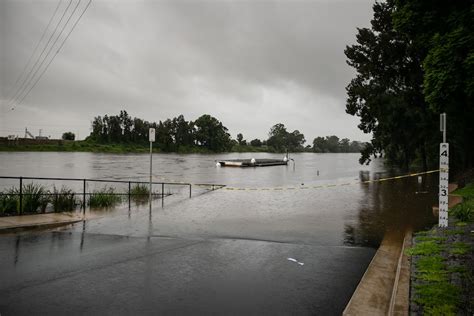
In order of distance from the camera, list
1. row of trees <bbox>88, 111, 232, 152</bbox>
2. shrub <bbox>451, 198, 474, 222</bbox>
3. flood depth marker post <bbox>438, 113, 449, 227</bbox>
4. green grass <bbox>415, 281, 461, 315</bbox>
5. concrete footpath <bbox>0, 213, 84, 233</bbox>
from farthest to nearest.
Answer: row of trees <bbox>88, 111, 232, 152</bbox>
shrub <bbox>451, 198, 474, 222</bbox>
concrete footpath <bbox>0, 213, 84, 233</bbox>
flood depth marker post <bbox>438, 113, 449, 227</bbox>
green grass <bbox>415, 281, 461, 315</bbox>

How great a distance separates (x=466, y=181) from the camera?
18.3m

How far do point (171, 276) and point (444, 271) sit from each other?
4368mm

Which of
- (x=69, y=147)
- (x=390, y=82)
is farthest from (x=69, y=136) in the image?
(x=390, y=82)

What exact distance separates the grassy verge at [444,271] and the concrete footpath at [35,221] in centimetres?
894

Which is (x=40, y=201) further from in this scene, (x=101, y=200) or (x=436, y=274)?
(x=436, y=274)

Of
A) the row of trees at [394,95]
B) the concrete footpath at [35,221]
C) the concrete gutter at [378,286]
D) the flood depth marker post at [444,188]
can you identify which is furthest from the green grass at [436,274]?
the row of trees at [394,95]

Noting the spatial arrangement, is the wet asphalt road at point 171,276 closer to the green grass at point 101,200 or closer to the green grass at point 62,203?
the green grass at point 62,203

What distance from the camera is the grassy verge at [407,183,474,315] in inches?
163

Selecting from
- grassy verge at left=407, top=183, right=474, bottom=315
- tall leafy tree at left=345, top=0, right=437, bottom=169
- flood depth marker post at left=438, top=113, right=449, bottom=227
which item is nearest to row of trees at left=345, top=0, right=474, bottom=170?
tall leafy tree at left=345, top=0, right=437, bottom=169

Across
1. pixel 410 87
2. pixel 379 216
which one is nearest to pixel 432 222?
pixel 379 216

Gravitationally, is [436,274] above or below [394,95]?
below

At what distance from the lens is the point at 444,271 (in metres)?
5.28

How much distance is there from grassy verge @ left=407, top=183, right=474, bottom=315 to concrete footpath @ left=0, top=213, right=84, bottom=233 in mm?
8939

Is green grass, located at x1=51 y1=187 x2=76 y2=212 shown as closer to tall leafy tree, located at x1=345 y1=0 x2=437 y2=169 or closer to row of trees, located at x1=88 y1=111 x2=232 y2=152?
tall leafy tree, located at x1=345 y1=0 x2=437 y2=169
